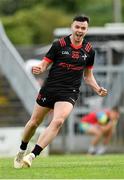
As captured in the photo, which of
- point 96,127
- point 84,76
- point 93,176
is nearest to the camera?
point 93,176

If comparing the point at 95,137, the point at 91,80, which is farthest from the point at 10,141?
the point at 91,80

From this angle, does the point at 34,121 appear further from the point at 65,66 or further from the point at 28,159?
the point at 65,66

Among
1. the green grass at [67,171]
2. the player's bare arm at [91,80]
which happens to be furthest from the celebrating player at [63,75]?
the player's bare arm at [91,80]

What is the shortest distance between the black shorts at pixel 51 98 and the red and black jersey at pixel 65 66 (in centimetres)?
6

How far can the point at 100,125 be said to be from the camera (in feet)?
93.3

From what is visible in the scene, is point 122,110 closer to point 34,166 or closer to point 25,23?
point 34,166

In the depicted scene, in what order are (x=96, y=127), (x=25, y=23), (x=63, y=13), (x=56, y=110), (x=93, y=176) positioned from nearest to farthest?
(x=93, y=176), (x=56, y=110), (x=96, y=127), (x=25, y=23), (x=63, y=13)

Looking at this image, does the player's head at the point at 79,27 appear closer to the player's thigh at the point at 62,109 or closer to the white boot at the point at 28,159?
the player's thigh at the point at 62,109

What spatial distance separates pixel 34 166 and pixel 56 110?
1104 mm

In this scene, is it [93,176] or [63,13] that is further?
[63,13]

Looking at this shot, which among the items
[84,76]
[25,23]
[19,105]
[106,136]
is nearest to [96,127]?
[106,136]

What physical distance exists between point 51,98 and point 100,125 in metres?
14.9

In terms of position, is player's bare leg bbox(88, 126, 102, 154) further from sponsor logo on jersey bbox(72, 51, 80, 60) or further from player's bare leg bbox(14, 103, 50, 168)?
sponsor logo on jersey bbox(72, 51, 80, 60)

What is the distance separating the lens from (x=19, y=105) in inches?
1148
